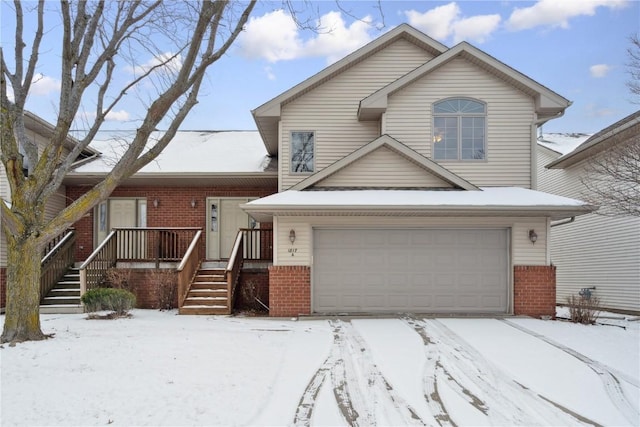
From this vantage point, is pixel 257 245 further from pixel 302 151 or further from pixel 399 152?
pixel 399 152

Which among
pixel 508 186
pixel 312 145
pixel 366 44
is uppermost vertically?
pixel 366 44

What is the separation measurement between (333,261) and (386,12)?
573 cm

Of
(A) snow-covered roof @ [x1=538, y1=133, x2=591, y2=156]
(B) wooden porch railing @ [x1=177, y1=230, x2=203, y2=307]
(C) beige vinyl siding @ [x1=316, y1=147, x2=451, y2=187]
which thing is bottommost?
(B) wooden porch railing @ [x1=177, y1=230, x2=203, y2=307]

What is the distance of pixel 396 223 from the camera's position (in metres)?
10.8

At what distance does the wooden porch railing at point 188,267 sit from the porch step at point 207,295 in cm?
12

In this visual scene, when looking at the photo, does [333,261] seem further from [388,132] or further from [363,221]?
[388,132]

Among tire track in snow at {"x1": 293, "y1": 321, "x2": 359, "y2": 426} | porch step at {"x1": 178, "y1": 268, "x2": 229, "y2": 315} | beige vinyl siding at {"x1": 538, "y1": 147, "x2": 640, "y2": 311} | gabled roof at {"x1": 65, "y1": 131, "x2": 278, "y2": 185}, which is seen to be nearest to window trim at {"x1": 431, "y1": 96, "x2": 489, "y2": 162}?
gabled roof at {"x1": 65, "y1": 131, "x2": 278, "y2": 185}

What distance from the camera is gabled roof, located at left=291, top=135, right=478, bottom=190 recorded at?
427 inches

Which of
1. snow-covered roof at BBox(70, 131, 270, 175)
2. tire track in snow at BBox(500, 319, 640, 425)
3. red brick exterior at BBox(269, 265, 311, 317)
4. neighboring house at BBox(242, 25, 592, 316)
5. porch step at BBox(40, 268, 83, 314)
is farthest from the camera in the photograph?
snow-covered roof at BBox(70, 131, 270, 175)

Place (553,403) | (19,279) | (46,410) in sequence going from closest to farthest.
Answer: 1. (46,410)
2. (553,403)
3. (19,279)

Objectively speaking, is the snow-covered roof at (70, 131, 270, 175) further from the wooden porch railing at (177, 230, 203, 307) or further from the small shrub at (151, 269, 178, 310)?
the small shrub at (151, 269, 178, 310)

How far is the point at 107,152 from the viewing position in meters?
15.5

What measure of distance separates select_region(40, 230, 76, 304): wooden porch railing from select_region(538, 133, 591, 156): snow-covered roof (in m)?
17.6

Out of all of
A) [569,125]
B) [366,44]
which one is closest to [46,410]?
[366,44]
